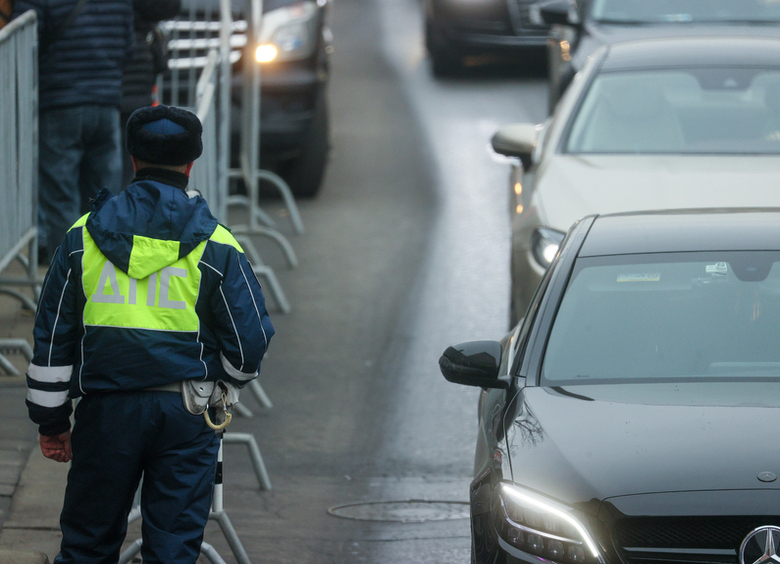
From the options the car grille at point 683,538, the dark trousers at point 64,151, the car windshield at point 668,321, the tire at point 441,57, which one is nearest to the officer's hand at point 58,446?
the car windshield at point 668,321

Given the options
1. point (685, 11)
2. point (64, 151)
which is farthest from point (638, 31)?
point (64, 151)

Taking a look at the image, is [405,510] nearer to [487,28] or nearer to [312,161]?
[312,161]

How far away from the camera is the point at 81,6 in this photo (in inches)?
277

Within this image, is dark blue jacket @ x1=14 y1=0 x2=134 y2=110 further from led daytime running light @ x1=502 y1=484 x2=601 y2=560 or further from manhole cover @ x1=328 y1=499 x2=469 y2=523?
led daytime running light @ x1=502 y1=484 x2=601 y2=560

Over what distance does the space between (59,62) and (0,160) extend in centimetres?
91

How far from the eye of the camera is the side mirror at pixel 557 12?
35.1 feet

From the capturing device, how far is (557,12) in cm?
1070

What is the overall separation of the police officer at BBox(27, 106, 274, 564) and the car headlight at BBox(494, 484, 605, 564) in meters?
0.85

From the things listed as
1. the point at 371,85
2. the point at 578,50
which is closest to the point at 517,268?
the point at 578,50

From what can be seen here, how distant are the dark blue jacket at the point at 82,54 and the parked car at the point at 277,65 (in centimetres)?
251

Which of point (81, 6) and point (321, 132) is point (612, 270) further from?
point (321, 132)

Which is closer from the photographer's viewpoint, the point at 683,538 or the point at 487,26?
the point at 683,538

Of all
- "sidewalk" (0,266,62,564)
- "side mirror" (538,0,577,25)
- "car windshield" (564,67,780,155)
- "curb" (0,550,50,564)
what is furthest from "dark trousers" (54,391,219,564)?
"side mirror" (538,0,577,25)

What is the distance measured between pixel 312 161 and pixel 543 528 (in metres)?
7.58
